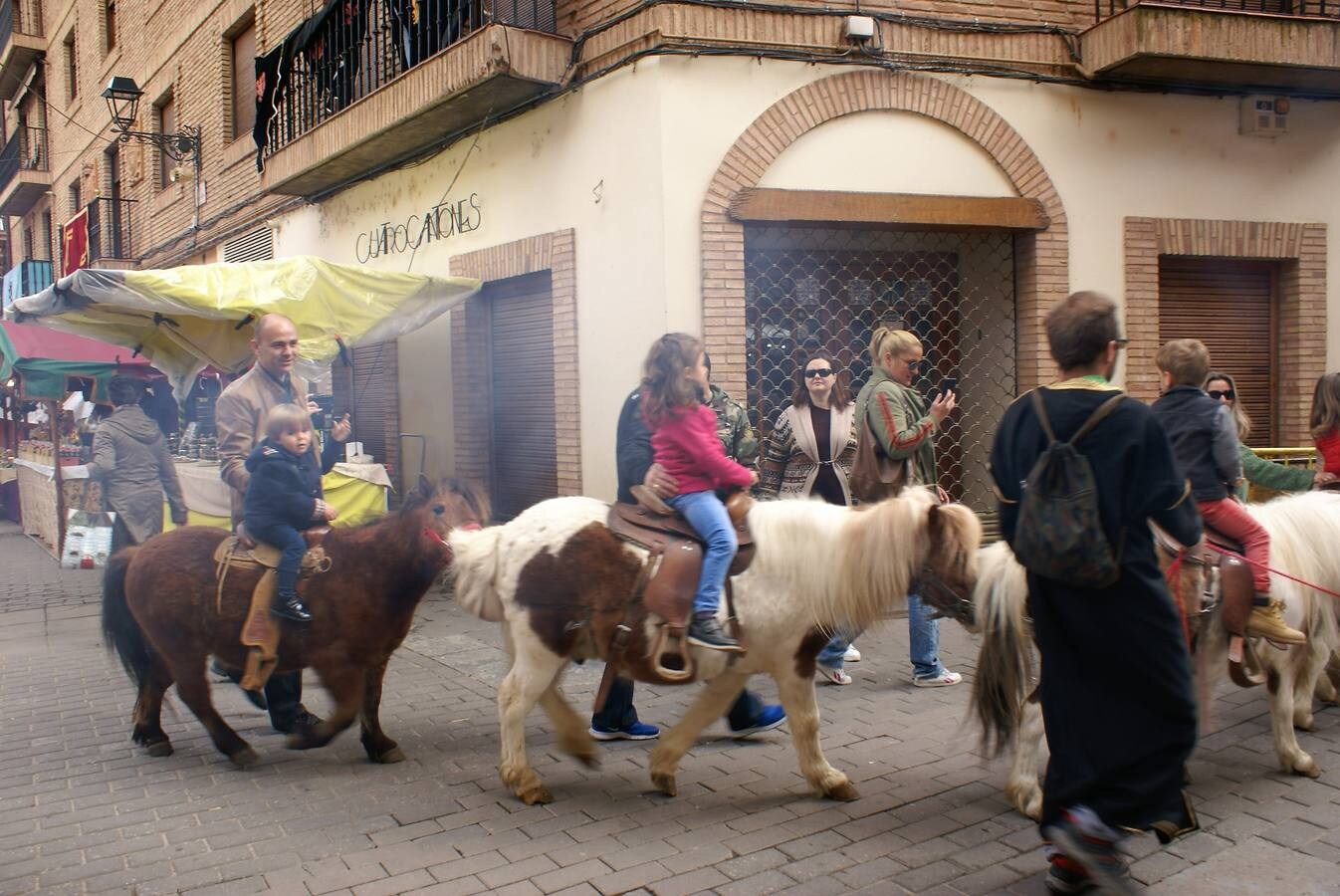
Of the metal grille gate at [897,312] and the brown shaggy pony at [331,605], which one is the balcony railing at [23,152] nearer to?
the metal grille gate at [897,312]

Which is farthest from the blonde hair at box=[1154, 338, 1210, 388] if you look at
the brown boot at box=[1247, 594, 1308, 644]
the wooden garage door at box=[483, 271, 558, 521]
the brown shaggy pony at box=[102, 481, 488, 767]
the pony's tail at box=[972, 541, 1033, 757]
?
the wooden garage door at box=[483, 271, 558, 521]

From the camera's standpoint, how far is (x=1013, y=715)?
12.7ft

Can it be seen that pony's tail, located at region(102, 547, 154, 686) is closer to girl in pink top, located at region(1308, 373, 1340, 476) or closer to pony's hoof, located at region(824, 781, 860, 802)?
pony's hoof, located at region(824, 781, 860, 802)

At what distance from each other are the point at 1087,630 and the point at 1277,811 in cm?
159

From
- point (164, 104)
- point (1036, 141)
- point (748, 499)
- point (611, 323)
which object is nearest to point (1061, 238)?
point (1036, 141)

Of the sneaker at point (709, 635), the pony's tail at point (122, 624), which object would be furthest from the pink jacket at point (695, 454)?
the pony's tail at point (122, 624)

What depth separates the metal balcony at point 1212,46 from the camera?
7918 mm

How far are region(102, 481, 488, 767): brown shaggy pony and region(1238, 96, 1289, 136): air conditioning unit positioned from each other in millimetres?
7807

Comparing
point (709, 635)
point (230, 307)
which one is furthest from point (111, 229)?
point (709, 635)

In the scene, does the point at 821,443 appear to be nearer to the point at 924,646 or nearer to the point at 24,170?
the point at 924,646

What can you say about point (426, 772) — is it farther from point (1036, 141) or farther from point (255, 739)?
point (1036, 141)

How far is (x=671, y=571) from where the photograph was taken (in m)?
4.08

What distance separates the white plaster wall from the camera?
25.2 ft

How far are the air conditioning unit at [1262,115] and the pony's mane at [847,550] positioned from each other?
6897mm
